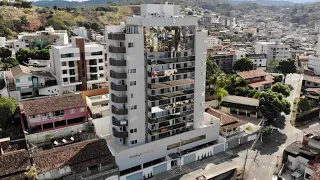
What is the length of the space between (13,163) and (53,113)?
13.7 m

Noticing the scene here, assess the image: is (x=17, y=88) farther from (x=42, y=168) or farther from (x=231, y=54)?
(x=231, y=54)

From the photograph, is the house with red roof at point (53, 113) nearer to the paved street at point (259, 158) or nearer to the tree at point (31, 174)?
the tree at point (31, 174)

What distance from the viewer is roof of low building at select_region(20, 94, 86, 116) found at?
50.5 meters

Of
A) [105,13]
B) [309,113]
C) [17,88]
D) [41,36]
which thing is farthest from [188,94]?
[105,13]

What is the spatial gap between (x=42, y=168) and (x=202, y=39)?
31.0 metres

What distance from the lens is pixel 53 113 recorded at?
170ft

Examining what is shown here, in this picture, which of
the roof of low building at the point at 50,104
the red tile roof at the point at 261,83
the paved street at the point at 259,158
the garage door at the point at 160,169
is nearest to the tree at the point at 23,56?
the roof of low building at the point at 50,104

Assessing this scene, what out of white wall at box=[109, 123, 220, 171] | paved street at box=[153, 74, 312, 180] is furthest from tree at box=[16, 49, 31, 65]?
paved street at box=[153, 74, 312, 180]

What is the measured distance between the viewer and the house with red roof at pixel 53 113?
5050cm

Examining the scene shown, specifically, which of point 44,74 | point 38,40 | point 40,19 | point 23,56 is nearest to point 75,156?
point 44,74

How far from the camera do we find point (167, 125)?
48062 millimetres

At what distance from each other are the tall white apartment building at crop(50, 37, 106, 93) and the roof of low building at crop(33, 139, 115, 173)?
96.3ft

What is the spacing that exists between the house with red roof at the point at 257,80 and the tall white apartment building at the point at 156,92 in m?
34.6

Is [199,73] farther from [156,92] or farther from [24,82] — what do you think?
[24,82]
